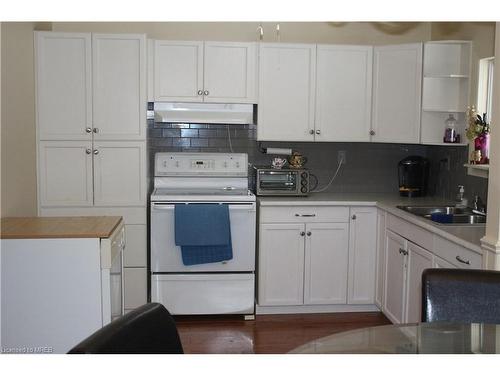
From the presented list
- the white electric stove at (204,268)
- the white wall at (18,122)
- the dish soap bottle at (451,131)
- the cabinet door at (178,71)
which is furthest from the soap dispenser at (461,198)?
the white wall at (18,122)

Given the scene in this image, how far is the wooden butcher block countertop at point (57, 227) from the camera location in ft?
9.65

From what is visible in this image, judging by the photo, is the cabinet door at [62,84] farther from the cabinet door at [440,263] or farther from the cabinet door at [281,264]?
the cabinet door at [440,263]

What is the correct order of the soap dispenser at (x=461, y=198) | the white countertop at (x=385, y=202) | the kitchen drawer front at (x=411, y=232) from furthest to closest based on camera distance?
the soap dispenser at (x=461, y=198)
the kitchen drawer front at (x=411, y=232)
the white countertop at (x=385, y=202)

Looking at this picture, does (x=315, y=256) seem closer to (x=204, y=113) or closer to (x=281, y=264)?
(x=281, y=264)

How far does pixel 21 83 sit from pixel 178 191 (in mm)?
1350

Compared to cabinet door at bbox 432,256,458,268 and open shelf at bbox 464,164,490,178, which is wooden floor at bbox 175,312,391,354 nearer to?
cabinet door at bbox 432,256,458,268

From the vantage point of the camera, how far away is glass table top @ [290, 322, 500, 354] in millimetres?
1774

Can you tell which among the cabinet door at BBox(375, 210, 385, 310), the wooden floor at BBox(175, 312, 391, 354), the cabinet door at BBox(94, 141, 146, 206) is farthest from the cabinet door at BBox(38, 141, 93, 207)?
the cabinet door at BBox(375, 210, 385, 310)

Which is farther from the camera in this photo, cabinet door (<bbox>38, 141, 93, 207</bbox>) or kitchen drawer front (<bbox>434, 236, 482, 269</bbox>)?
cabinet door (<bbox>38, 141, 93, 207</bbox>)

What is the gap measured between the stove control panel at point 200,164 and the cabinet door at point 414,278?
5.02ft

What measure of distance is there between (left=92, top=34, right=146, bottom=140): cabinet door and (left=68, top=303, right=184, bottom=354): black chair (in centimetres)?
285

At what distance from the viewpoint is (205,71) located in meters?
4.43
